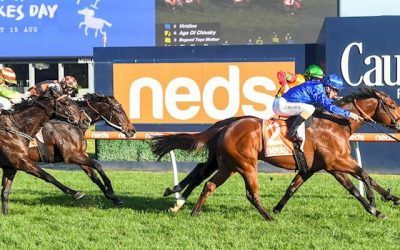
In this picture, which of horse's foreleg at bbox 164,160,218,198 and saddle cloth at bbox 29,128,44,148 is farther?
saddle cloth at bbox 29,128,44,148

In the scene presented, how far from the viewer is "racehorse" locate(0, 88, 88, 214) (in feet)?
23.4

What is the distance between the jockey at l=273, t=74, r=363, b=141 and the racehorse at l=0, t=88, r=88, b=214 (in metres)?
2.52

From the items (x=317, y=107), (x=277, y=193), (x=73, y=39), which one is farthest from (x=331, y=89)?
(x=73, y=39)

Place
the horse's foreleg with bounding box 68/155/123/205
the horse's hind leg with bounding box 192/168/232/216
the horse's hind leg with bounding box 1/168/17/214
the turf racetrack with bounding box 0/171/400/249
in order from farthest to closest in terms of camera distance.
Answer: the horse's foreleg with bounding box 68/155/123/205 → the horse's hind leg with bounding box 1/168/17/214 → the horse's hind leg with bounding box 192/168/232/216 → the turf racetrack with bounding box 0/171/400/249

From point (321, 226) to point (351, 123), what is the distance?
135cm

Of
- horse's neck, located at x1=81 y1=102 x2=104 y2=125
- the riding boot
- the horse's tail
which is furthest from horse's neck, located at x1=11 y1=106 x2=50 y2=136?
the riding boot

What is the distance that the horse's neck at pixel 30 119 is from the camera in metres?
7.25

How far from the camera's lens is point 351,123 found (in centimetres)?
696

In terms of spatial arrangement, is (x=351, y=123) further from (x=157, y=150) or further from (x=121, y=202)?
(x=121, y=202)

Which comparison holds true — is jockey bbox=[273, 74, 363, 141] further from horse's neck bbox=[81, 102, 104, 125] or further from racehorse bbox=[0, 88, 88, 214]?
horse's neck bbox=[81, 102, 104, 125]

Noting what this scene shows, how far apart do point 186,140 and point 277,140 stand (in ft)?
3.43

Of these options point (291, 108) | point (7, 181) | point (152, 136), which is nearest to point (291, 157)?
point (291, 108)

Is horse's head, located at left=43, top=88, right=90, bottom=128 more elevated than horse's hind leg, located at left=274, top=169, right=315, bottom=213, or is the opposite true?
horse's head, located at left=43, top=88, right=90, bottom=128

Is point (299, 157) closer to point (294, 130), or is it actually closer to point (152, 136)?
point (294, 130)
